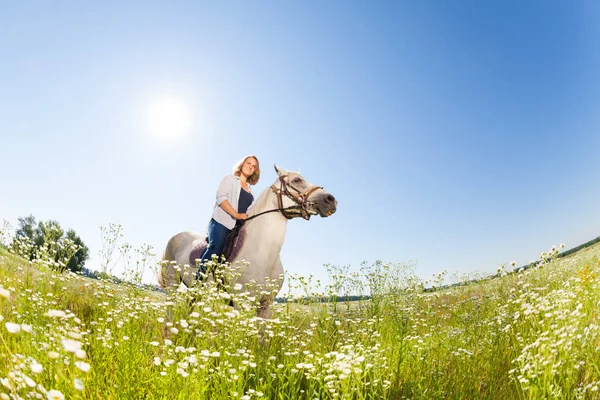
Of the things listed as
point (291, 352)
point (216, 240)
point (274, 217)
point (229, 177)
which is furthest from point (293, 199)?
point (291, 352)

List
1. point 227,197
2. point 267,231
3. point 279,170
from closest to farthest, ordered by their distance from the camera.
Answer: point 267,231
point 227,197
point 279,170

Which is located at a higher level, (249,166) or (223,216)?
(249,166)

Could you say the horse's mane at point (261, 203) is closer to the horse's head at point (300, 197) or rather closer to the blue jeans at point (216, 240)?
the horse's head at point (300, 197)

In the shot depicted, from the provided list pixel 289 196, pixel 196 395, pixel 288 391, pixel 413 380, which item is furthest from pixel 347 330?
pixel 196 395

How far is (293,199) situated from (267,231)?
25.9 inches

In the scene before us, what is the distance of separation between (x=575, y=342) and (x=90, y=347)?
481cm

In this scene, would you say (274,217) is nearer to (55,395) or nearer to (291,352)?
(291,352)

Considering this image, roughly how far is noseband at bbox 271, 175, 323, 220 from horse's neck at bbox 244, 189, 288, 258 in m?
0.10

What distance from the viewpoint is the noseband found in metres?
7.05

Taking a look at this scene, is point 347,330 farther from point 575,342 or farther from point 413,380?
point 575,342

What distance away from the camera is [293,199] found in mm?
7121

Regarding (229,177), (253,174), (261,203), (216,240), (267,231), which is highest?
(253,174)

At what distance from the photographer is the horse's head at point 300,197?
695 centimetres

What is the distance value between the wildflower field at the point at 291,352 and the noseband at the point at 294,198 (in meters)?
1.27
